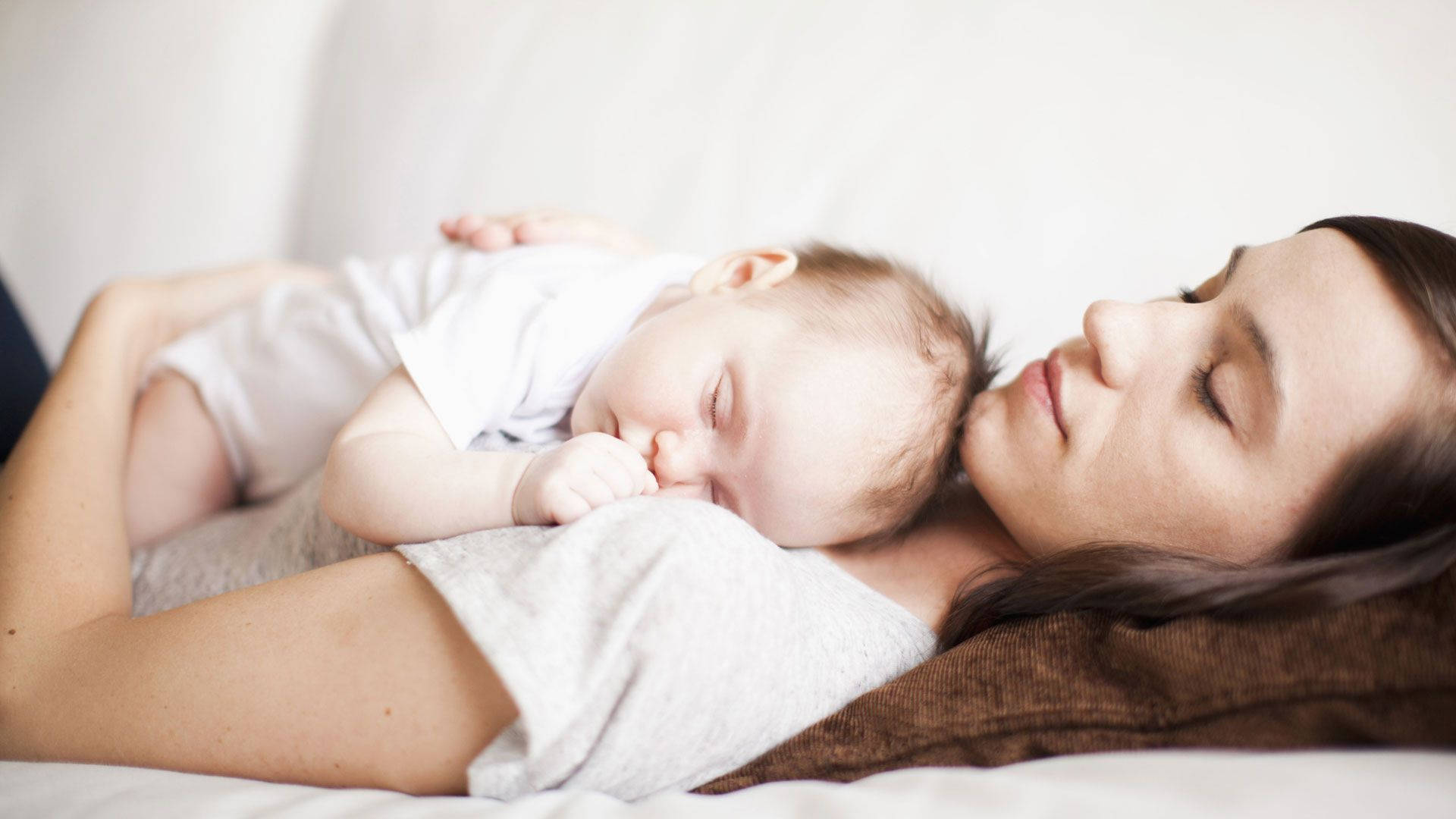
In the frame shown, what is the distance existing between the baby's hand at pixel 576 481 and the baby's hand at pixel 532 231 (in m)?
0.57

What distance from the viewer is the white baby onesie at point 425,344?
42.1 inches

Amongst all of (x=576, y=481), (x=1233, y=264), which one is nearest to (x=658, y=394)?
(x=576, y=481)

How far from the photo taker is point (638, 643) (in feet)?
2.30

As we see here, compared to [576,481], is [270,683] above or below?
below

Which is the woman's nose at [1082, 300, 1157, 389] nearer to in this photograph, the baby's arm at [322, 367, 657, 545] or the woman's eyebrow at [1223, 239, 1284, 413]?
the woman's eyebrow at [1223, 239, 1284, 413]

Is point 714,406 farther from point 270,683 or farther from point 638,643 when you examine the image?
point 270,683

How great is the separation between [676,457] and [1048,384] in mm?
473

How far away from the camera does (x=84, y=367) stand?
1.28m

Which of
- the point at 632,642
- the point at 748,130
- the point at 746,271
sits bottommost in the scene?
the point at 632,642

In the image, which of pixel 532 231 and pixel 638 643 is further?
pixel 532 231

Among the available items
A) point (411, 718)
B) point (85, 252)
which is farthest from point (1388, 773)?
point (85, 252)

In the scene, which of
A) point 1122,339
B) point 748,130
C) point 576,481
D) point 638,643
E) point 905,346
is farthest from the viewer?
point 748,130

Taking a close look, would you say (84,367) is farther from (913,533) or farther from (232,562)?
(913,533)

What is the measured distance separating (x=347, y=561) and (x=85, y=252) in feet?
4.97
